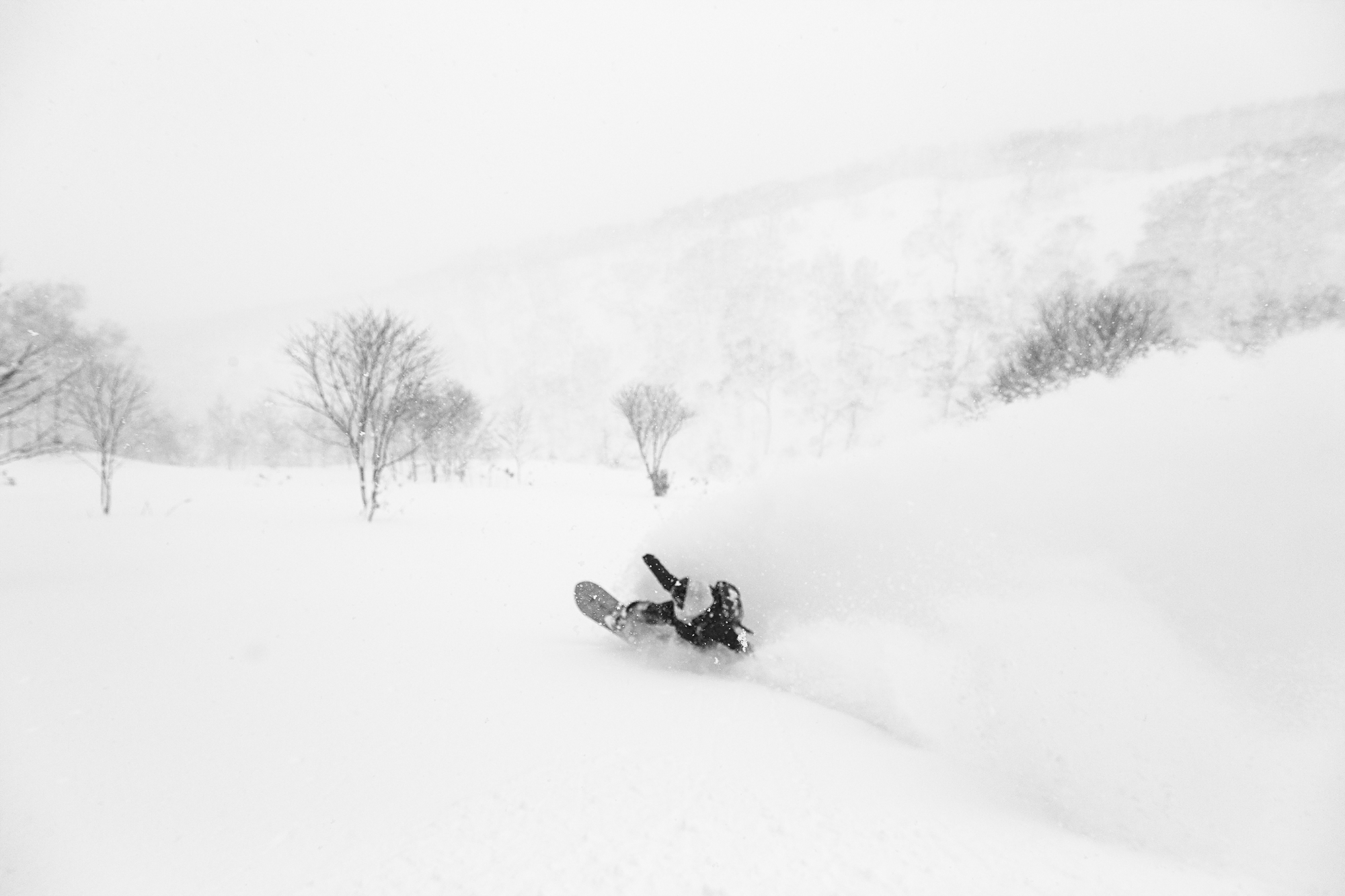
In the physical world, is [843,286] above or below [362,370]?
above

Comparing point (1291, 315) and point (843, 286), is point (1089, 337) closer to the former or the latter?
point (1291, 315)

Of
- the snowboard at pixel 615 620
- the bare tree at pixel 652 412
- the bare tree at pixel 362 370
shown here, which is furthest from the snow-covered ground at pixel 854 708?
the bare tree at pixel 652 412

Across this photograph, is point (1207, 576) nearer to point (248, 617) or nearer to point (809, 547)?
point (809, 547)

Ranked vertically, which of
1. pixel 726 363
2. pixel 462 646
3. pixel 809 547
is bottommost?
pixel 462 646

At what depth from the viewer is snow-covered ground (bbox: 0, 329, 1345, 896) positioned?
Result: 235 cm

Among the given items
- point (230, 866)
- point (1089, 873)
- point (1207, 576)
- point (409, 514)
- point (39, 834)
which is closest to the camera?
point (1089, 873)

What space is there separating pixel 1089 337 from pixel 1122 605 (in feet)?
76.2

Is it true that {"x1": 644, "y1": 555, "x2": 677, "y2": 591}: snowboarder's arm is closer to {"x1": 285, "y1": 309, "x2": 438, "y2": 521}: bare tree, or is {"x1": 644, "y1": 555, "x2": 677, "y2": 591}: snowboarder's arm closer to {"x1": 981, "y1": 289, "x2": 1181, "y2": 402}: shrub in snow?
{"x1": 285, "y1": 309, "x2": 438, "y2": 521}: bare tree

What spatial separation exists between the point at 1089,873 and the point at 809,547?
3175 mm

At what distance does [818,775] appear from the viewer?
115 inches

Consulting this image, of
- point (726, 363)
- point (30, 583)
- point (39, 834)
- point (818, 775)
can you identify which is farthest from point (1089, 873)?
point (726, 363)

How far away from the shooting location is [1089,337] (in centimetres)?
2092

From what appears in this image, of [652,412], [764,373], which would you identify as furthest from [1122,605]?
[764,373]

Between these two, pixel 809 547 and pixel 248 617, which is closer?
pixel 809 547
